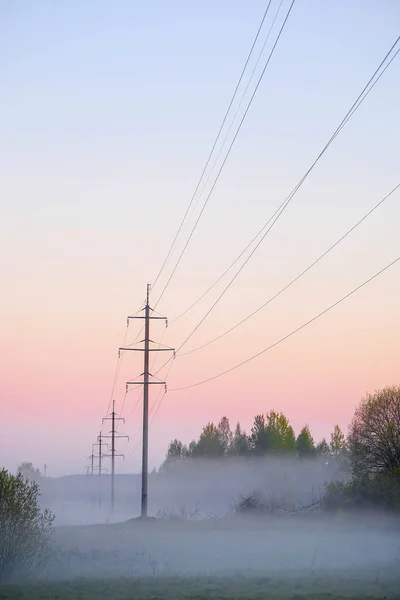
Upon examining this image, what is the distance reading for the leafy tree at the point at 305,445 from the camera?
162m

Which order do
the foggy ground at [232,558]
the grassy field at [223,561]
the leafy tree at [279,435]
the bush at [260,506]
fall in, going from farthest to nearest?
1. the leafy tree at [279,435]
2. the bush at [260,506]
3. the foggy ground at [232,558]
4. the grassy field at [223,561]

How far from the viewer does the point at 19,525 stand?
112 ft

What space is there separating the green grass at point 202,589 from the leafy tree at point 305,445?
419ft

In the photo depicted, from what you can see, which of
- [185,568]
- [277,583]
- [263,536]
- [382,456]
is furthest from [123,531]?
[382,456]

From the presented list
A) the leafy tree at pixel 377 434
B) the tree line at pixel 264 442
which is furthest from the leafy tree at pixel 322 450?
the leafy tree at pixel 377 434

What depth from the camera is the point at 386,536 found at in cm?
4944

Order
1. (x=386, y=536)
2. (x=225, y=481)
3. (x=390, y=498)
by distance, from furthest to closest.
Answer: (x=225, y=481)
(x=390, y=498)
(x=386, y=536)

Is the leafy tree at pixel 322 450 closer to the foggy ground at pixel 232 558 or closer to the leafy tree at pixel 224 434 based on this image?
the leafy tree at pixel 224 434

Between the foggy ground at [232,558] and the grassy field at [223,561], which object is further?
the foggy ground at [232,558]

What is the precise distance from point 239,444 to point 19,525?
14245 cm

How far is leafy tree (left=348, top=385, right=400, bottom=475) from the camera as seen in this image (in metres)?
79.4

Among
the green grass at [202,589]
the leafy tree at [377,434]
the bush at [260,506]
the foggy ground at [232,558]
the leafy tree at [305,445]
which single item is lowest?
the green grass at [202,589]

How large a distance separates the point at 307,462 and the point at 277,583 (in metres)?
129

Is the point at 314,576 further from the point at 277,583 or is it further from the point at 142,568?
the point at 142,568
